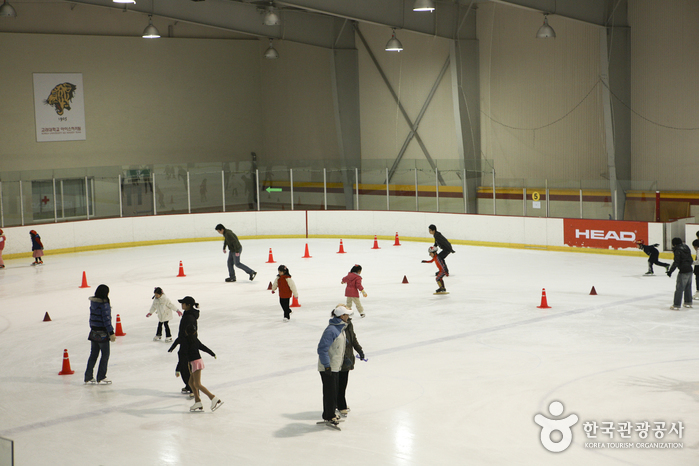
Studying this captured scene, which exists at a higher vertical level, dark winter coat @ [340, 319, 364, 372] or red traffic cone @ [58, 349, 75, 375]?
dark winter coat @ [340, 319, 364, 372]

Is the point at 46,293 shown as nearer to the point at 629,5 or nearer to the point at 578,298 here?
the point at 578,298

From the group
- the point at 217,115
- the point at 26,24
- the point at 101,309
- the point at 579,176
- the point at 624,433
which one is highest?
the point at 26,24

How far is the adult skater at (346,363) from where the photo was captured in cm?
886

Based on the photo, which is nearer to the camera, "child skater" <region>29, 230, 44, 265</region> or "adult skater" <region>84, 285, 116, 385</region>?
"adult skater" <region>84, 285, 116, 385</region>

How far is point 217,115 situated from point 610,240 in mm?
20240

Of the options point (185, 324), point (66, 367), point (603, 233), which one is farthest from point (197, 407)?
point (603, 233)

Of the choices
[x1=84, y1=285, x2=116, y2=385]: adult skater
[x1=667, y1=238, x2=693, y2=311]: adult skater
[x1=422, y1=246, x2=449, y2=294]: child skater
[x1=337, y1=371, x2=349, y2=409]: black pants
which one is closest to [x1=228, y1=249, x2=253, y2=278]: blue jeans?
[x1=422, y1=246, x2=449, y2=294]: child skater

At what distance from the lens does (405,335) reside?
1321 centimetres

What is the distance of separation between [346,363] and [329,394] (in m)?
0.41

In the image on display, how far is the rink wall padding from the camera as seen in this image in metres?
23.7

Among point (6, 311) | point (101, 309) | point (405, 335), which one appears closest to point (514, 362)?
point (405, 335)

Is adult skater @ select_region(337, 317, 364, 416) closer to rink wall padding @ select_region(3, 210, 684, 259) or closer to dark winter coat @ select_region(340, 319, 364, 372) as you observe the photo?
dark winter coat @ select_region(340, 319, 364, 372)

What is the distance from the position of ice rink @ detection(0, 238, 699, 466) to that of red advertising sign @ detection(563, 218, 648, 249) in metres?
2.03

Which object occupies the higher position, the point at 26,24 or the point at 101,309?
the point at 26,24
